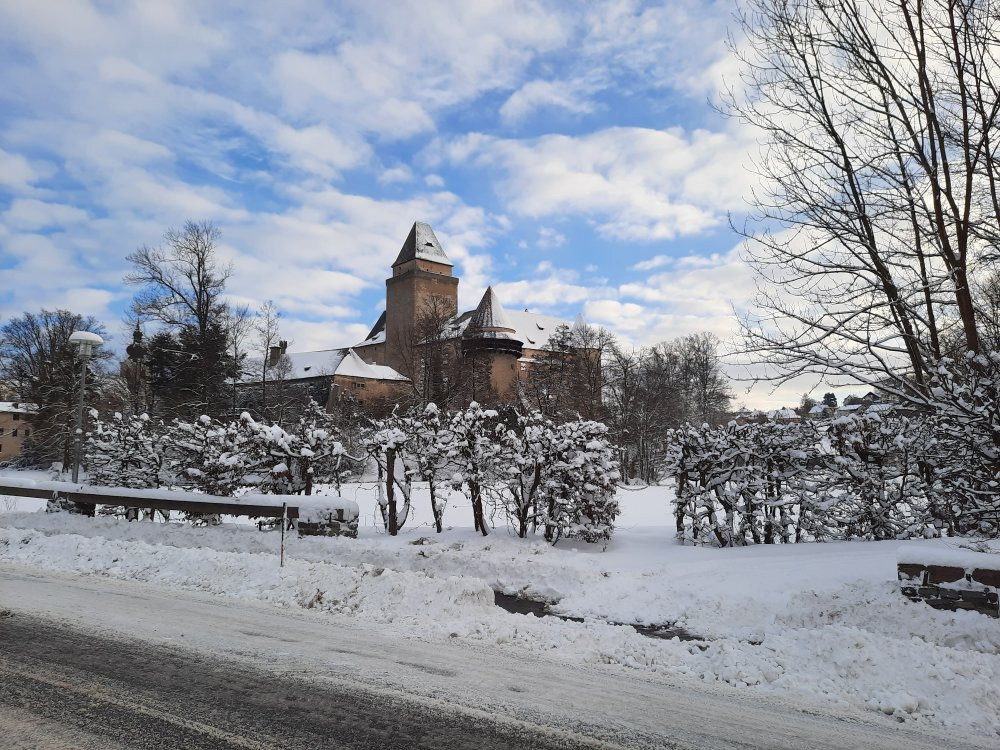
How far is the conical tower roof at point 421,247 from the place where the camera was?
90.4 meters

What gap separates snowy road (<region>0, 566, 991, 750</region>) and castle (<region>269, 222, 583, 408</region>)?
4392 centimetres

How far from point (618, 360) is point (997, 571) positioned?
5280 cm

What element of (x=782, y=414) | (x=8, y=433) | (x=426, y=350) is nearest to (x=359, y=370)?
(x=426, y=350)

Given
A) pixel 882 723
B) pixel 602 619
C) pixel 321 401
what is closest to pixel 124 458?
pixel 602 619

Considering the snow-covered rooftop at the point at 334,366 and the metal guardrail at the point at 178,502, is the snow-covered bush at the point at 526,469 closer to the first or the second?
the metal guardrail at the point at 178,502

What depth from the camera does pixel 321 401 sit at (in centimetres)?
7131

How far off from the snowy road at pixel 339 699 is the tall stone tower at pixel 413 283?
7774 cm

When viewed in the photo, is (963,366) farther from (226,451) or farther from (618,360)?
(618,360)

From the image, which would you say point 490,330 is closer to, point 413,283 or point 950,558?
point 413,283

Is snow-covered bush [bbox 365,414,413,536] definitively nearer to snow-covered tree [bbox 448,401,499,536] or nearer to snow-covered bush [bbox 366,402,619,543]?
snow-covered bush [bbox 366,402,619,543]

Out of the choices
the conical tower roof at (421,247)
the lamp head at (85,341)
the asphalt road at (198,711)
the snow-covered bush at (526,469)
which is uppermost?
the conical tower roof at (421,247)

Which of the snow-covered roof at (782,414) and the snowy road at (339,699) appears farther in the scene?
the snow-covered roof at (782,414)

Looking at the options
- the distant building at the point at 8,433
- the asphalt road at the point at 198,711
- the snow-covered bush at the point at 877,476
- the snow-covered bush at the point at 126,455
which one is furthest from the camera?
the distant building at the point at 8,433

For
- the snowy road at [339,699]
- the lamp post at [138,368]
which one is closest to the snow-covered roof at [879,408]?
the snowy road at [339,699]
